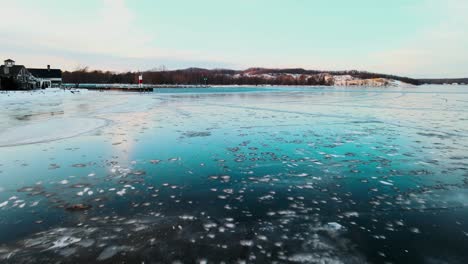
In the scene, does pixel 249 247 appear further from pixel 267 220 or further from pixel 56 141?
pixel 56 141

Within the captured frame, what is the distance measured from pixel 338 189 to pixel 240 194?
177 centimetres

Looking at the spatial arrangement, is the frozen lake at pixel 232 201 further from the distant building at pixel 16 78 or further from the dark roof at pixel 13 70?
the dark roof at pixel 13 70

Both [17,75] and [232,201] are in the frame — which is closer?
[232,201]

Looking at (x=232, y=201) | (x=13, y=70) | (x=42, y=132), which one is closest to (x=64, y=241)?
(x=232, y=201)

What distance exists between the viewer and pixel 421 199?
5129 mm

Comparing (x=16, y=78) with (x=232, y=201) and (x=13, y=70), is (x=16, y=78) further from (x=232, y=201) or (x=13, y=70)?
(x=232, y=201)

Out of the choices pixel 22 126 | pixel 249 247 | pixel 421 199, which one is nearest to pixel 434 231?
pixel 421 199

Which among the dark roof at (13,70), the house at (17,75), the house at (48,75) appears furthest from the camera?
the house at (48,75)

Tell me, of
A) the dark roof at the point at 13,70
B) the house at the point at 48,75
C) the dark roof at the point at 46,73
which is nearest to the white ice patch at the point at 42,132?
the dark roof at the point at 13,70

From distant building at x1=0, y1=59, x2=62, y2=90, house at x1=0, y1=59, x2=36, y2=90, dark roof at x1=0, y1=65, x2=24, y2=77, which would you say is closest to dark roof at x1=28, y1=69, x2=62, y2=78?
distant building at x1=0, y1=59, x2=62, y2=90

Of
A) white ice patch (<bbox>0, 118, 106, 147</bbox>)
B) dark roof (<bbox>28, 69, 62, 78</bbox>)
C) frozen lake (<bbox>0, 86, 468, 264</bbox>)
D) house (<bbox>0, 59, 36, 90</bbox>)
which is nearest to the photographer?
frozen lake (<bbox>0, 86, 468, 264</bbox>)

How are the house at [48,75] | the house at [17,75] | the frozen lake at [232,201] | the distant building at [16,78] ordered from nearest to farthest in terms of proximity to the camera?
the frozen lake at [232,201] < the distant building at [16,78] < the house at [17,75] < the house at [48,75]

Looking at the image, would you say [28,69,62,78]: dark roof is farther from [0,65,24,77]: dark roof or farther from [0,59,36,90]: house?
[0,65,24,77]: dark roof

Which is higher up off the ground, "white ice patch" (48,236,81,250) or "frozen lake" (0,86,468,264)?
"frozen lake" (0,86,468,264)
